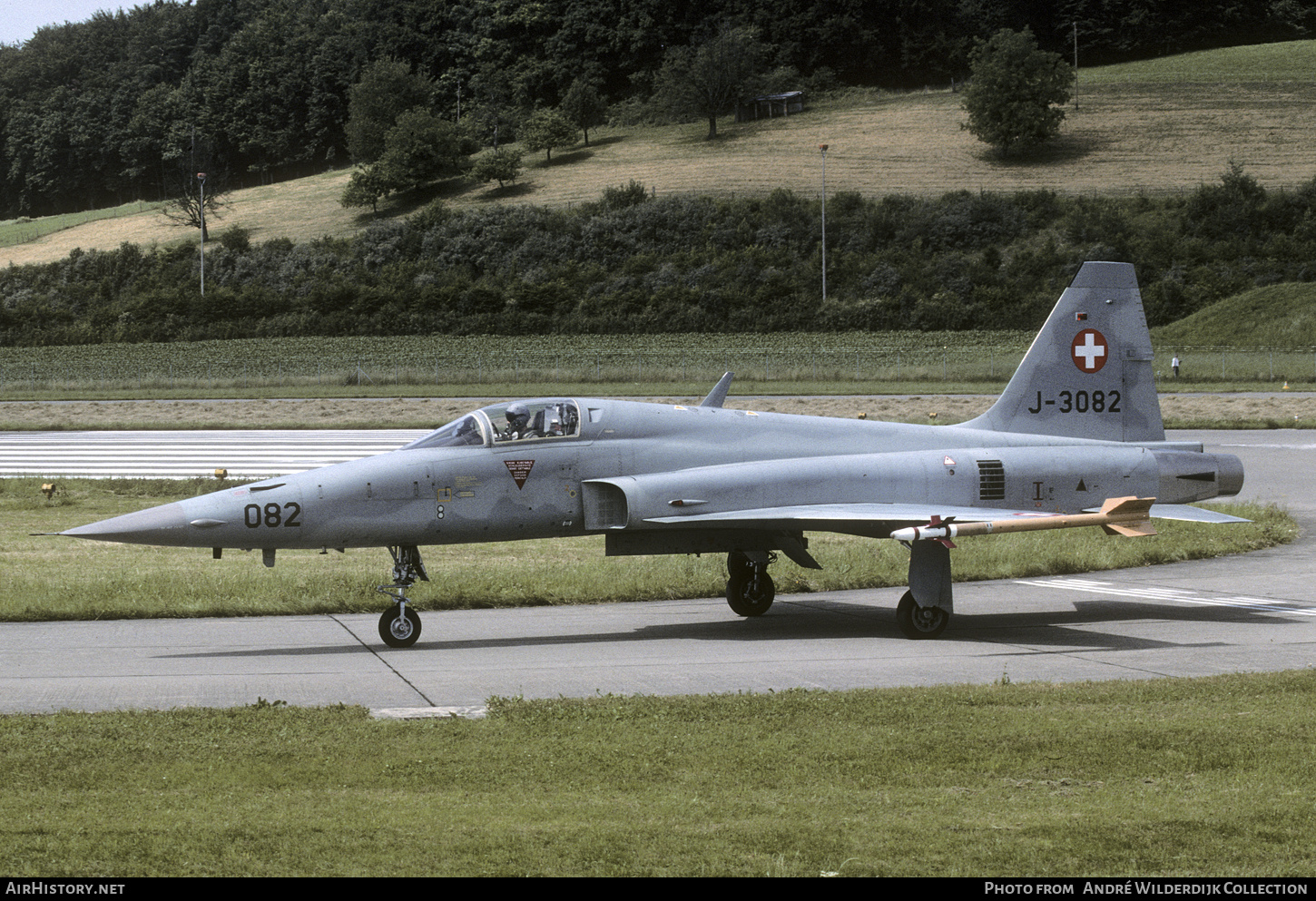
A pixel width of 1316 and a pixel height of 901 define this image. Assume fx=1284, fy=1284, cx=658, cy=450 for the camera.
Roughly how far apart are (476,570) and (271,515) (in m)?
5.41

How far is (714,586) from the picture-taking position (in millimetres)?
17266

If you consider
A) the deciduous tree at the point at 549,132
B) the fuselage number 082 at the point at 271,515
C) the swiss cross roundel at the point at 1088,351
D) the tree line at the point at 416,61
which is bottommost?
the fuselage number 082 at the point at 271,515

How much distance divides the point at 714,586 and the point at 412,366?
196 ft

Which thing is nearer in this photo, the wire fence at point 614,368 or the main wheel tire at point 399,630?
the main wheel tire at point 399,630

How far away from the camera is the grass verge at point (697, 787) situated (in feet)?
19.8

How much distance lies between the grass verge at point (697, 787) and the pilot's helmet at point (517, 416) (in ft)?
15.3

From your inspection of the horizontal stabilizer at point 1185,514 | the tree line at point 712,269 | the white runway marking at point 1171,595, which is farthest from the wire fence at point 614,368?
the horizontal stabilizer at point 1185,514

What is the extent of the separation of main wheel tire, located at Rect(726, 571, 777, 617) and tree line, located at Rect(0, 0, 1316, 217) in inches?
5470

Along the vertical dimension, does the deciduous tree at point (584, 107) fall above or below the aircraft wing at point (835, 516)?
above

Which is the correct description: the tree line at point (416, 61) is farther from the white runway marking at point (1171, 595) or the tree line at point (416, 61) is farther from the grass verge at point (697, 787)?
the grass verge at point (697, 787)

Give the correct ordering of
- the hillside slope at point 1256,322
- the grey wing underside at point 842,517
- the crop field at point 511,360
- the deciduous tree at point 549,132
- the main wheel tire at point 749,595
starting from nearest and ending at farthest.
→ 1. the grey wing underside at point 842,517
2. the main wheel tire at point 749,595
3. the crop field at point 511,360
4. the hillside slope at point 1256,322
5. the deciduous tree at point 549,132

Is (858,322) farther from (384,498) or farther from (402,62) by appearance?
(402,62)

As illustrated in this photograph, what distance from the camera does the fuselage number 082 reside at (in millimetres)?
12789

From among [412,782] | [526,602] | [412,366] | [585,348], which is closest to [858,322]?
[585,348]
